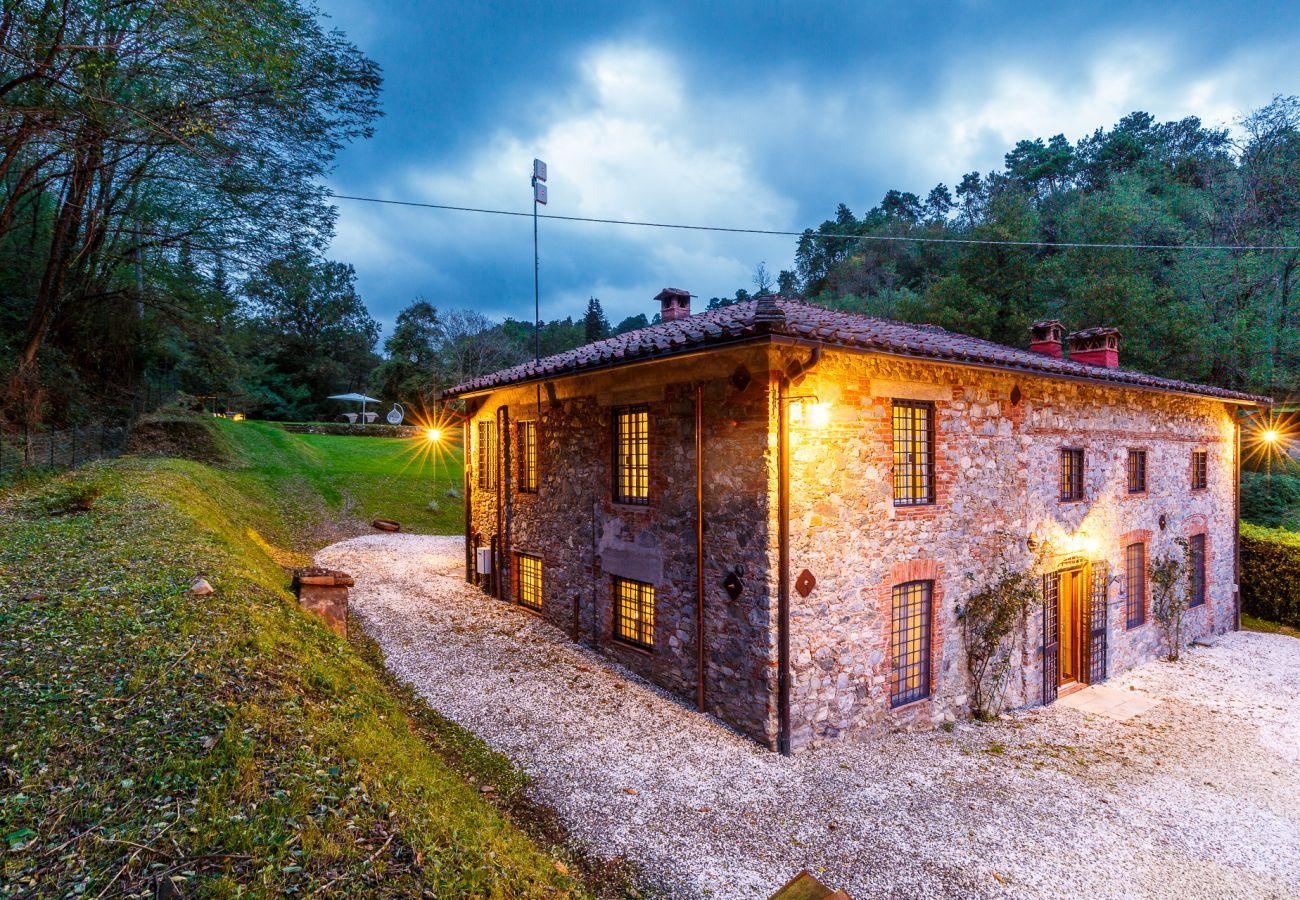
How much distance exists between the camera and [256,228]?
618 inches

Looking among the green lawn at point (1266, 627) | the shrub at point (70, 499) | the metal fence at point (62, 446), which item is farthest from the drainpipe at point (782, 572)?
the metal fence at point (62, 446)

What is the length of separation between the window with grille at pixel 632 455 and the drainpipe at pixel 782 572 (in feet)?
8.24

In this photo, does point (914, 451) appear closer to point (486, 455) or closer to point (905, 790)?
point (905, 790)

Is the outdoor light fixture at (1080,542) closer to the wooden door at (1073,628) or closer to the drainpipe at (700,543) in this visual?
the wooden door at (1073,628)

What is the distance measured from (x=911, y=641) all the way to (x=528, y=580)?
24.9 feet

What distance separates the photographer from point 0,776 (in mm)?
2625

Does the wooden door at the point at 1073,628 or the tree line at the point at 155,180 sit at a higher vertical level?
the tree line at the point at 155,180

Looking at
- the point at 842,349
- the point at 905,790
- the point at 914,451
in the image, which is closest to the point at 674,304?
the point at 914,451

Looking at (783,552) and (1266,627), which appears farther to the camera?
(1266,627)

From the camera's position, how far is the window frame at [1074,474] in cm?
1034

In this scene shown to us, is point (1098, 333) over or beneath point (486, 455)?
over

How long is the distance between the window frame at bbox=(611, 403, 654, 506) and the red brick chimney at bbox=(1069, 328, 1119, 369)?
1194 cm

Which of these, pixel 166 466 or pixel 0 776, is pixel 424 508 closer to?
pixel 166 466

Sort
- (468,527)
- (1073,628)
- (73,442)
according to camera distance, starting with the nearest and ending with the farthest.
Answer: (1073,628), (468,527), (73,442)
